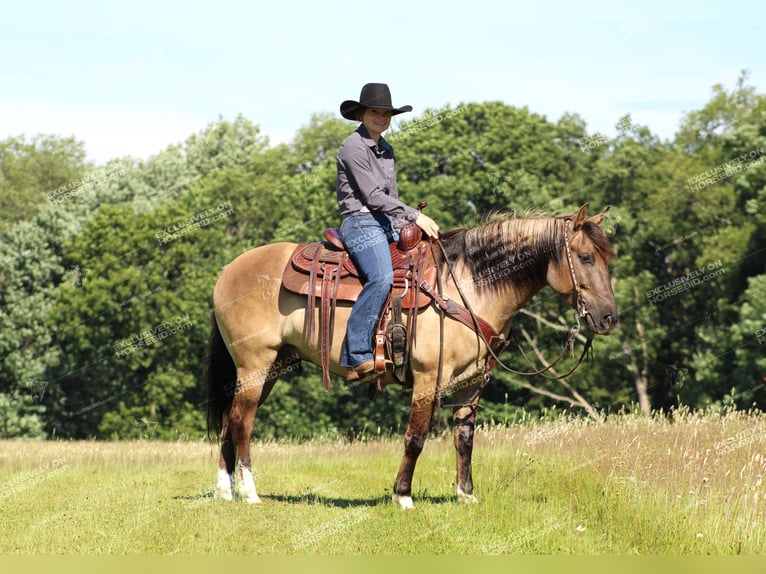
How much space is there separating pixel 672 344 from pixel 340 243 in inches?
1440

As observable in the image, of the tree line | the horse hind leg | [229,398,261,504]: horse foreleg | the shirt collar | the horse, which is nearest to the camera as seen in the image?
the horse

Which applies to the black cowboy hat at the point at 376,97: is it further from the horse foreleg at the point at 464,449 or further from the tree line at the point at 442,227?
the tree line at the point at 442,227

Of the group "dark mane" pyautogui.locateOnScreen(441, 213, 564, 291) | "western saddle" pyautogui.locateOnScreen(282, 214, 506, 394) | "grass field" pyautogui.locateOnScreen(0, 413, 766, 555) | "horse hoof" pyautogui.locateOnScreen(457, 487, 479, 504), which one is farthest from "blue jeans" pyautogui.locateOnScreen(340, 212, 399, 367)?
"horse hoof" pyautogui.locateOnScreen(457, 487, 479, 504)

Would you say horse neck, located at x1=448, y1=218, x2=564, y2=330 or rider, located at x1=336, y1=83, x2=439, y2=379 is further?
horse neck, located at x1=448, y1=218, x2=564, y2=330

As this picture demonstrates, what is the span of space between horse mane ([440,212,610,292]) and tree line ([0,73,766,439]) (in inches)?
1133

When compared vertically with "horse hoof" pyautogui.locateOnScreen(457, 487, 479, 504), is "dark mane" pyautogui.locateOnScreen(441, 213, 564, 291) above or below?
above

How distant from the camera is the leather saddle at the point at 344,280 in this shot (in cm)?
958

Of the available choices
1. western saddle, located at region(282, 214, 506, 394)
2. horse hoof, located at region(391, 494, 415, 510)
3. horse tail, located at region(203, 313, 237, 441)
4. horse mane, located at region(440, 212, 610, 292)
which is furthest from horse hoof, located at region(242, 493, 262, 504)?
horse mane, located at region(440, 212, 610, 292)

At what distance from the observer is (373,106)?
9594mm

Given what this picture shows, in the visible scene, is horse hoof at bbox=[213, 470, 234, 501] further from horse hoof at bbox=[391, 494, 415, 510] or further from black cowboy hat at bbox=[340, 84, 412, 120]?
black cowboy hat at bbox=[340, 84, 412, 120]

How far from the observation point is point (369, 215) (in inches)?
384

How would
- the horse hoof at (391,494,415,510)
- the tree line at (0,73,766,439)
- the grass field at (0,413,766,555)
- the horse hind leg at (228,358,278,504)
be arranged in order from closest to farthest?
the grass field at (0,413,766,555) < the horse hoof at (391,494,415,510) < the horse hind leg at (228,358,278,504) < the tree line at (0,73,766,439)

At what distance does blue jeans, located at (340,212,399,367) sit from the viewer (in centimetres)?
950

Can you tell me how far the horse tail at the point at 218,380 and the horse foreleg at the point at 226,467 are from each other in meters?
0.16
